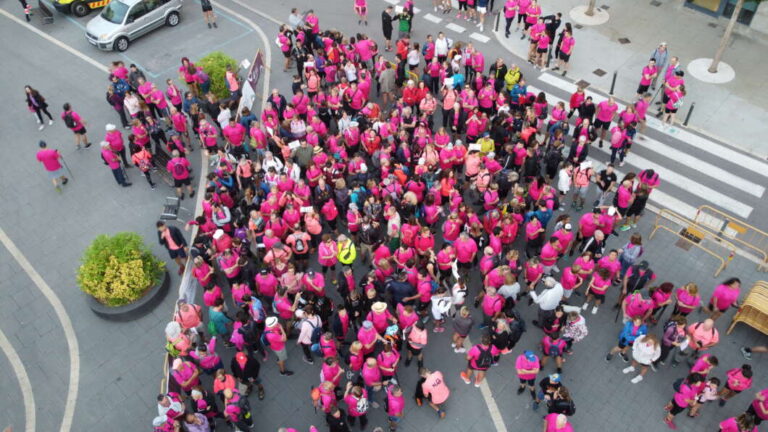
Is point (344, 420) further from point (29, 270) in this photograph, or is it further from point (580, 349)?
point (29, 270)

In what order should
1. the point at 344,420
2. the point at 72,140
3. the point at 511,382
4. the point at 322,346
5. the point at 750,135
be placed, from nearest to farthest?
the point at 344,420, the point at 322,346, the point at 511,382, the point at 750,135, the point at 72,140

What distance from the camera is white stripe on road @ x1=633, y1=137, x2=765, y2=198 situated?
52.7ft

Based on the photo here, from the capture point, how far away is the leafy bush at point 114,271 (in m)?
13.0

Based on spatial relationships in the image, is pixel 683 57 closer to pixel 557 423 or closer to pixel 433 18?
pixel 433 18

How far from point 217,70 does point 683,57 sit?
1638 centimetres

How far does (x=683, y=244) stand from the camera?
574 inches

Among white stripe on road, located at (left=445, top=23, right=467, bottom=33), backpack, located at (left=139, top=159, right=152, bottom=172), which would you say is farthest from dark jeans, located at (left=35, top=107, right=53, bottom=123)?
white stripe on road, located at (left=445, top=23, right=467, bottom=33)

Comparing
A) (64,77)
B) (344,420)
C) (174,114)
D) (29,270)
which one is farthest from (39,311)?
(64,77)

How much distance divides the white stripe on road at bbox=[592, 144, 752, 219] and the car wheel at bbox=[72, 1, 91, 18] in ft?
72.1

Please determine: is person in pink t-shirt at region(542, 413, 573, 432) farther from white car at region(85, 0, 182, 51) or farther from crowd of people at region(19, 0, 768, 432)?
white car at region(85, 0, 182, 51)

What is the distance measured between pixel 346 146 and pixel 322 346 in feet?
21.8

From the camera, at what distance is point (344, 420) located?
415 inches

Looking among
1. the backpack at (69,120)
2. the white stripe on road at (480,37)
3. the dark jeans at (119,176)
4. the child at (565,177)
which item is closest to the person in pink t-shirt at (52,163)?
the backpack at (69,120)

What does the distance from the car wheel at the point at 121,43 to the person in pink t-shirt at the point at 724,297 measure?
22067mm
